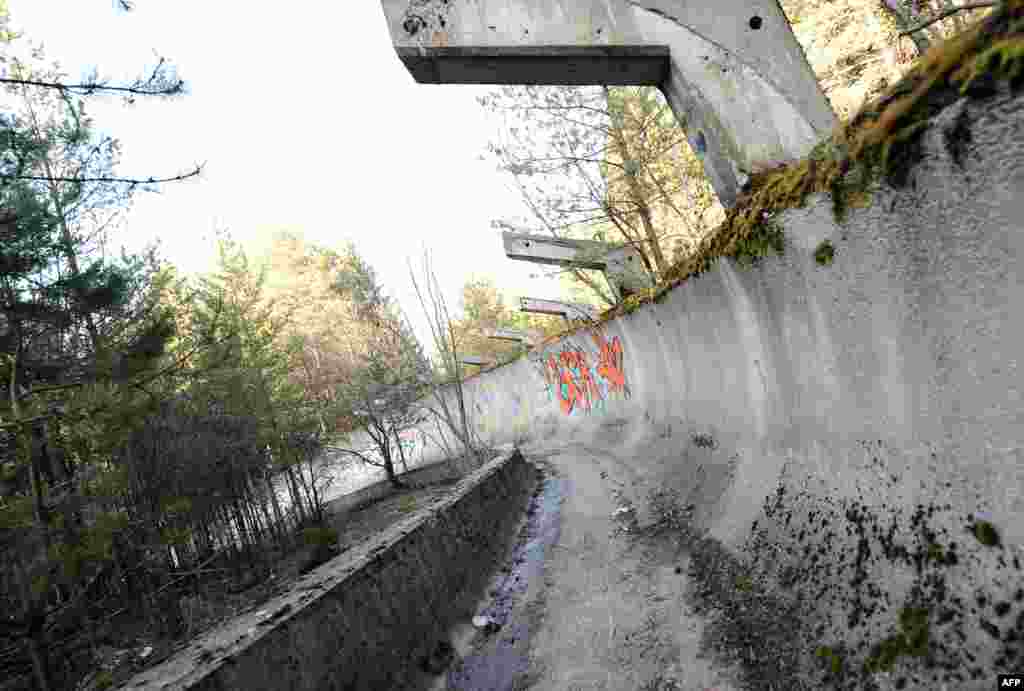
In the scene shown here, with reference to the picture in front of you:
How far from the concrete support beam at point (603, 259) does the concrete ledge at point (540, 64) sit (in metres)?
7.01

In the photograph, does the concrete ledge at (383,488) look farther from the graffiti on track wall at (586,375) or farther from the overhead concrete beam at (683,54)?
the overhead concrete beam at (683,54)

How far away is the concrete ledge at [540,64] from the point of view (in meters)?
4.04

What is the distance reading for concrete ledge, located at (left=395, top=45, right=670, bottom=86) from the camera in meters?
4.04

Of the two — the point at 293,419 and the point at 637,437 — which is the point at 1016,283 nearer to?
the point at 637,437

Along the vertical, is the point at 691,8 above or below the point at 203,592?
above

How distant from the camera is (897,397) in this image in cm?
203

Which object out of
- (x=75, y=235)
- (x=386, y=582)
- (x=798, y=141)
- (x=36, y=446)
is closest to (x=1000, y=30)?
(x=798, y=141)

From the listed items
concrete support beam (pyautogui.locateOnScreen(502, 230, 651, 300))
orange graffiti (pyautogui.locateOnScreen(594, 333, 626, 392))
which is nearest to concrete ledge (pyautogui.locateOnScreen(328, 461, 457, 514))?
orange graffiti (pyautogui.locateOnScreen(594, 333, 626, 392))

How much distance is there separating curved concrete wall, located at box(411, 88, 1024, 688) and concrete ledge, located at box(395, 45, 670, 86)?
1730 millimetres

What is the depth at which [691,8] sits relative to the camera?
154 inches

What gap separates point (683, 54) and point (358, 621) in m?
4.27

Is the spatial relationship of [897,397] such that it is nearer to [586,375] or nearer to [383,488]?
[586,375]

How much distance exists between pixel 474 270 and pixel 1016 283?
4590 cm

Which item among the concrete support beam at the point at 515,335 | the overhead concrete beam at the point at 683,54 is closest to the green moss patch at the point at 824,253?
the overhead concrete beam at the point at 683,54
